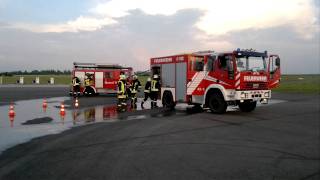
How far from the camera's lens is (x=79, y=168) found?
7555 mm

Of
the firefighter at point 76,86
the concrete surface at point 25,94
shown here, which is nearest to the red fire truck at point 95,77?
the firefighter at point 76,86

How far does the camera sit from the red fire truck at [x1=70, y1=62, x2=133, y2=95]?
33844 millimetres

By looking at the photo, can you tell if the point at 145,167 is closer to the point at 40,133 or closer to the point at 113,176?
the point at 113,176

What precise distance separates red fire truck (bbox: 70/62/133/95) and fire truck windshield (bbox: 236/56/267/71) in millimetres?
18218

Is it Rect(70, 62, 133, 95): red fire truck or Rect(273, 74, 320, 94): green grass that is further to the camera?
Rect(273, 74, 320, 94): green grass

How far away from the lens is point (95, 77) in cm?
3406

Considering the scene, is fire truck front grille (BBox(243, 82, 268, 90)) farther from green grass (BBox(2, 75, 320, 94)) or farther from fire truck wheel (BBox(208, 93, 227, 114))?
green grass (BBox(2, 75, 320, 94))

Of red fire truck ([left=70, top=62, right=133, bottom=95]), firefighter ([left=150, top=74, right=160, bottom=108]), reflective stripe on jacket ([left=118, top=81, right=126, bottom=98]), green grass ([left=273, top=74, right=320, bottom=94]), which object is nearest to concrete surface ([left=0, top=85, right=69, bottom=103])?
red fire truck ([left=70, top=62, right=133, bottom=95])

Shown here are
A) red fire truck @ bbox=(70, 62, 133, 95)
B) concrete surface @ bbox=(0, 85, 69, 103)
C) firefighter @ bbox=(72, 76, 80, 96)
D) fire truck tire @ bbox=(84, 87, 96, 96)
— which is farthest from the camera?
fire truck tire @ bbox=(84, 87, 96, 96)

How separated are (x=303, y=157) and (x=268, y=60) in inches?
382

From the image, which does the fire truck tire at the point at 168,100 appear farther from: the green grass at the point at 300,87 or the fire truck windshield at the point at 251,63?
the green grass at the point at 300,87

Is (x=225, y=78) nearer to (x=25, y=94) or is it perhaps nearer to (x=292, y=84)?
(x=25, y=94)

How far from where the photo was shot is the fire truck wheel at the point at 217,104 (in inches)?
694

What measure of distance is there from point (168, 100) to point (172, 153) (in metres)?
12.4
